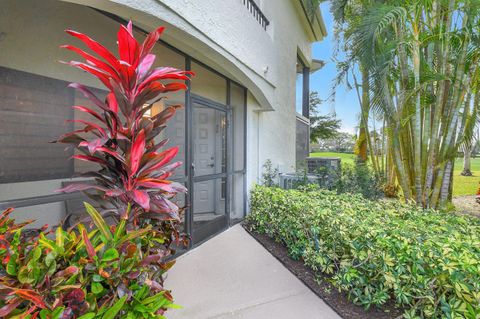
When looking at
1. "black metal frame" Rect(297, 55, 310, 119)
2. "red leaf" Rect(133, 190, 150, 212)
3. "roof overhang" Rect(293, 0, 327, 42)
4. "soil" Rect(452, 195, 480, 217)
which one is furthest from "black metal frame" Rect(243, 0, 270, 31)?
"soil" Rect(452, 195, 480, 217)

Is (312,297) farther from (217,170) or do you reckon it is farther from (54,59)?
(54,59)

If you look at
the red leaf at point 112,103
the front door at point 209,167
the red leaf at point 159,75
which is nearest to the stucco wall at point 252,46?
the front door at point 209,167

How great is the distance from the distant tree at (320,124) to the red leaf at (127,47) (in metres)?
17.6

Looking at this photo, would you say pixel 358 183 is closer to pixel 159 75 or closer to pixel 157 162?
pixel 157 162

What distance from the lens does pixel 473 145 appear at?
457cm

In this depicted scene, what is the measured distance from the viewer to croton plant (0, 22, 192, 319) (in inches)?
49.1

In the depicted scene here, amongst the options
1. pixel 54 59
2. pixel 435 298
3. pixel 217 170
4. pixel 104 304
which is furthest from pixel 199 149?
pixel 435 298

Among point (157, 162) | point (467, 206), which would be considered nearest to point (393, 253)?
point (157, 162)

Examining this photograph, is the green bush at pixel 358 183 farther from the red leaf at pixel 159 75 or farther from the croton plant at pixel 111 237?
the red leaf at pixel 159 75

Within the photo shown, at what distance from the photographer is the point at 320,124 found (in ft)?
60.3

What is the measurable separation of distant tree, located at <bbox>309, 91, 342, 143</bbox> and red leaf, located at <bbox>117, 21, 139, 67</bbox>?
17.6m

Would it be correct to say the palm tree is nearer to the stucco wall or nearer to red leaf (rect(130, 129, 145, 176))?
the stucco wall

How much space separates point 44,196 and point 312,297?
3.03 metres

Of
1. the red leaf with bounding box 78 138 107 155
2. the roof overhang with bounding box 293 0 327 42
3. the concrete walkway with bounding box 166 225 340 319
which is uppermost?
the roof overhang with bounding box 293 0 327 42
